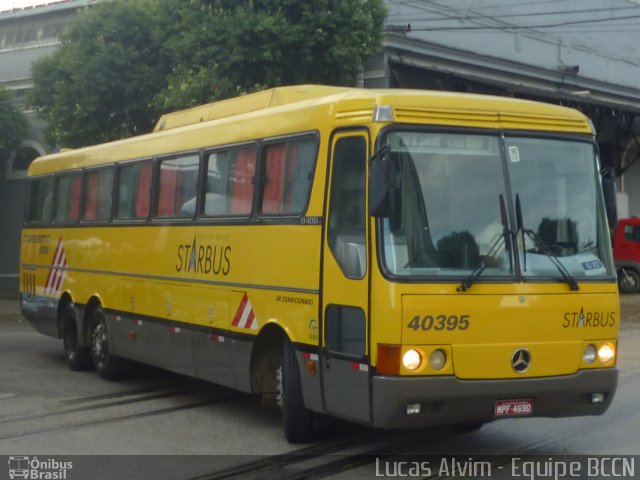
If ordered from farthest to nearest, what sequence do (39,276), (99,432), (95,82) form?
(95,82) → (39,276) → (99,432)

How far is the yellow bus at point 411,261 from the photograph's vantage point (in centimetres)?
777

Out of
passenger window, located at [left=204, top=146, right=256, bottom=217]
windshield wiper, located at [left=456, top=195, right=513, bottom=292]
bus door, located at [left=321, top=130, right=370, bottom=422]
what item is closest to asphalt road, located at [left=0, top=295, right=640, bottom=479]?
bus door, located at [left=321, top=130, right=370, bottom=422]

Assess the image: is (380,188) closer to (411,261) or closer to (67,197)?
(411,261)

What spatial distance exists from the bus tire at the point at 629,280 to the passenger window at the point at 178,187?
21.6m

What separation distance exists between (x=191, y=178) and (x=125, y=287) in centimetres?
217

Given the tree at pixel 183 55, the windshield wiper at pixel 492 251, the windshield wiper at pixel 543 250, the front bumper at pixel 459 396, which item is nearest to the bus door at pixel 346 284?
the front bumper at pixel 459 396

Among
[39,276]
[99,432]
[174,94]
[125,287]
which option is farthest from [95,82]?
[99,432]

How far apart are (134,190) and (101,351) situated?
89.7 inches

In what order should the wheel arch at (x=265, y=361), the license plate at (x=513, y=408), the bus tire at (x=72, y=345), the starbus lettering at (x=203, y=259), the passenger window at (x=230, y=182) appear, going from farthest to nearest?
A: the bus tire at (x=72, y=345)
the starbus lettering at (x=203, y=259)
the passenger window at (x=230, y=182)
the wheel arch at (x=265, y=361)
the license plate at (x=513, y=408)

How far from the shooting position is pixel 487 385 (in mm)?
7801

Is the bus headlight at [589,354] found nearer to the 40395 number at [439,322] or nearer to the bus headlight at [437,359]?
the 40395 number at [439,322]

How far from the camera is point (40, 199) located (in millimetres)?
16047

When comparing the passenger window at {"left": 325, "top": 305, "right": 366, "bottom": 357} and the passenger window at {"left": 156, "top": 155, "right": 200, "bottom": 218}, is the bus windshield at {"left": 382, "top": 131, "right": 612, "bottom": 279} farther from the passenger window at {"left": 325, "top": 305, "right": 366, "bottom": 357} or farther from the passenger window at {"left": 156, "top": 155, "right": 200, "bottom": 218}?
the passenger window at {"left": 156, "top": 155, "right": 200, "bottom": 218}

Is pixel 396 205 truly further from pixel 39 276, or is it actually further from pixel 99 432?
pixel 39 276
